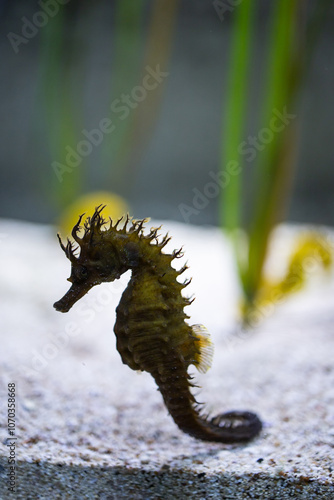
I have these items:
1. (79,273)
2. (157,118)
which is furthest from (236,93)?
(157,118)

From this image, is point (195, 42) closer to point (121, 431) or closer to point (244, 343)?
point (244, 343)

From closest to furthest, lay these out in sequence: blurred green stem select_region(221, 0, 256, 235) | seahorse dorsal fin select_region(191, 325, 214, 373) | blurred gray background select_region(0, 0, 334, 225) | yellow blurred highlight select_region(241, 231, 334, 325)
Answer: seahorse dorsal fin select_region(191, 325, 214, 373), blurred green stem select_region(221, 0, 256, 235), yellow blurred highlight select_region(241, 231, 334, 325), blurred gray background select_region(0, 0, 334, 225)

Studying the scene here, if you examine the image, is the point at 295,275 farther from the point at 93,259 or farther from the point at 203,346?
the point at 93,259

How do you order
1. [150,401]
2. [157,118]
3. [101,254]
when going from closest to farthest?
1. [101,254]
2. [150,401]
3. [157,118]

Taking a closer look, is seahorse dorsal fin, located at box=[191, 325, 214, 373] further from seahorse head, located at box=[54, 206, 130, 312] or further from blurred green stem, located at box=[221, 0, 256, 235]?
blurred green stem, located at box=[221, 0, 256, 235]

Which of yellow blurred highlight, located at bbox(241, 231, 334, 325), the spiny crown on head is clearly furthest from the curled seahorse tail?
yellow blurred highlight, located at bbox(241, 231, 334, 325)

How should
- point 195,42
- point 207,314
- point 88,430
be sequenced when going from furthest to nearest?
point 195,42, point 207,314, point 88,430

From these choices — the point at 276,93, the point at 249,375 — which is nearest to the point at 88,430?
the point at 249,375
